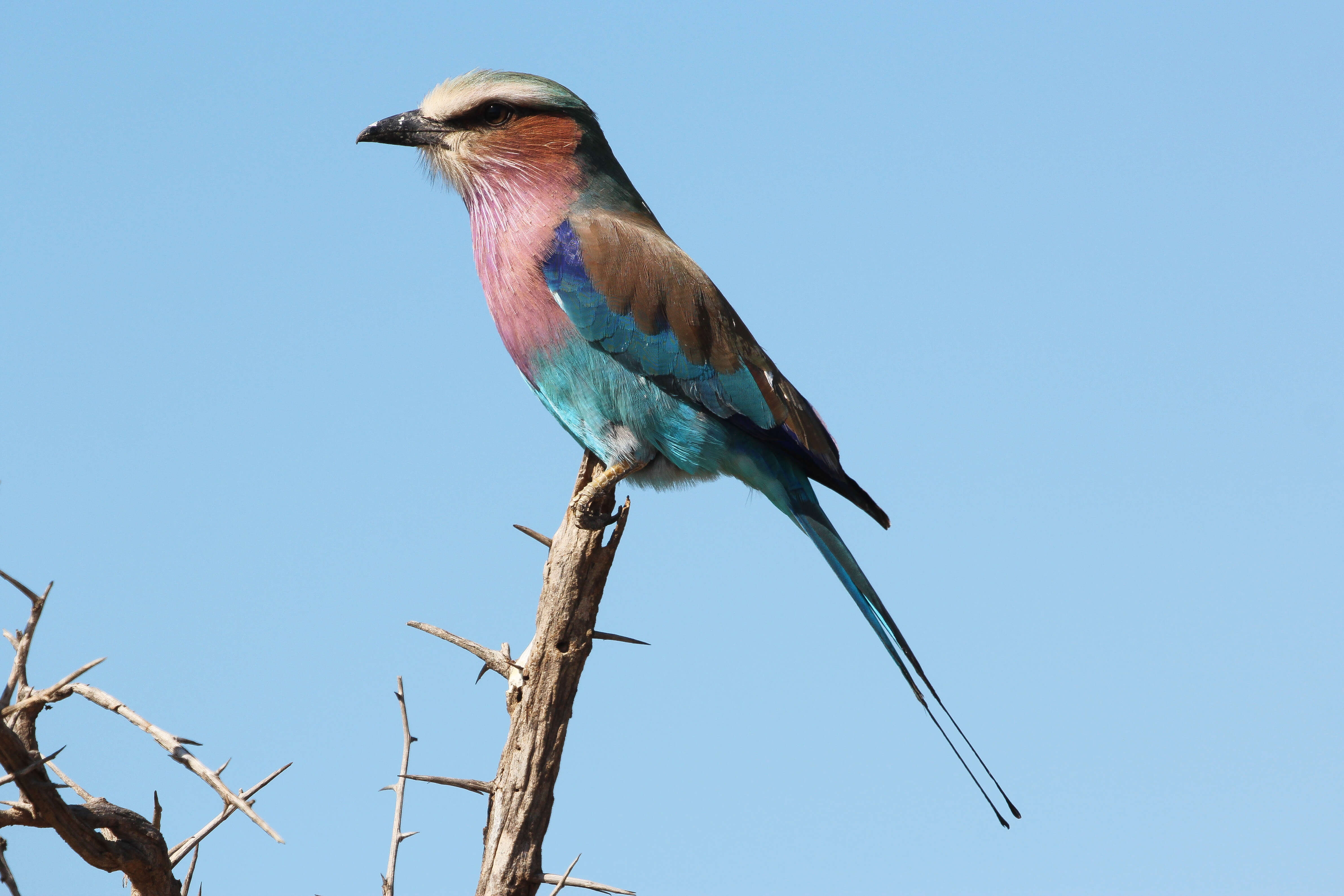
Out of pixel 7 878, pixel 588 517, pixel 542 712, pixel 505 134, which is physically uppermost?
pixel 505 134

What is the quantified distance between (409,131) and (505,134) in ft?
1.38

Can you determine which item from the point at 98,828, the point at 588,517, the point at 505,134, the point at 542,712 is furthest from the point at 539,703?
the point at 505,134

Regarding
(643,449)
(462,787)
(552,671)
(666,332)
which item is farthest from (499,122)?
(462,787)

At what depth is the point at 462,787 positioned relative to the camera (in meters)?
3.51

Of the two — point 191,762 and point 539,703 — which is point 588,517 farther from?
point 191,762

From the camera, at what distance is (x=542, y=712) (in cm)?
356

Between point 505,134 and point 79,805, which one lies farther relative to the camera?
point 505,134

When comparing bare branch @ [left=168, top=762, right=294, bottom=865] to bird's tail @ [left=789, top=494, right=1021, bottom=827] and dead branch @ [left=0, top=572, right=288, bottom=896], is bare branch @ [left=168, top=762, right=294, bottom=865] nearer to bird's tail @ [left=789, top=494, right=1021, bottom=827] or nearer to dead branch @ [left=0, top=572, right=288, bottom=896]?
dead branch @ [left=0, top=572, right=288, bottom=896]

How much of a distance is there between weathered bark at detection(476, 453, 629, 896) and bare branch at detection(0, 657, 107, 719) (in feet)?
4.23

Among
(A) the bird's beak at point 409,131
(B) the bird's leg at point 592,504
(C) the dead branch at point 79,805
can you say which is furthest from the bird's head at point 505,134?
(C) the dead branch at point 79,805

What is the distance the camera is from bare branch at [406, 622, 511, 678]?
12.0 feet

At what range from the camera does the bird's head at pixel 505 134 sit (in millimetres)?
4570

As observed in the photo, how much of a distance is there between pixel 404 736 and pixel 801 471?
1.78m

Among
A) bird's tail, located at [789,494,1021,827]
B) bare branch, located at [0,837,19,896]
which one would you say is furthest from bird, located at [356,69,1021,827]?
bare branch, located at [0,837,19,896]
